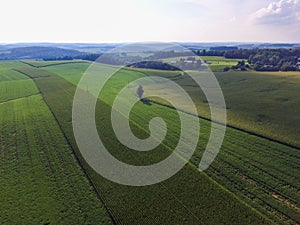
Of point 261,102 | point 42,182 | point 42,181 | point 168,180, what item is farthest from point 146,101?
point 42,182

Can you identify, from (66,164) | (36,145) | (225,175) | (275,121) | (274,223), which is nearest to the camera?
(274,223)

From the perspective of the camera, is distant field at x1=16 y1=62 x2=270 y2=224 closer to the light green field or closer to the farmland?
the farmland

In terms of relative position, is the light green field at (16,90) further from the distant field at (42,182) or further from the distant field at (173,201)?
the distant field at (173,201)

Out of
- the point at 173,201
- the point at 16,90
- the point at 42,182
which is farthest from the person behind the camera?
the point at 16,90

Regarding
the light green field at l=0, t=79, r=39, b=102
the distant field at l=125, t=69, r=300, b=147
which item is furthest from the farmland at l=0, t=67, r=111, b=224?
the distant field at l=125, t=69, r=300, b=147

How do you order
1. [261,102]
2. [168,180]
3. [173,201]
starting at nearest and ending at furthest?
[173,201] → [168,180] → [261,102]

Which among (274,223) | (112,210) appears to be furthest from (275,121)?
(112,210)

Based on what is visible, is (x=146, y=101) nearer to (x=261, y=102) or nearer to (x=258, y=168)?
(x=261, y=102)

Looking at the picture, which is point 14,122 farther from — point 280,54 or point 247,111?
point 280,54
